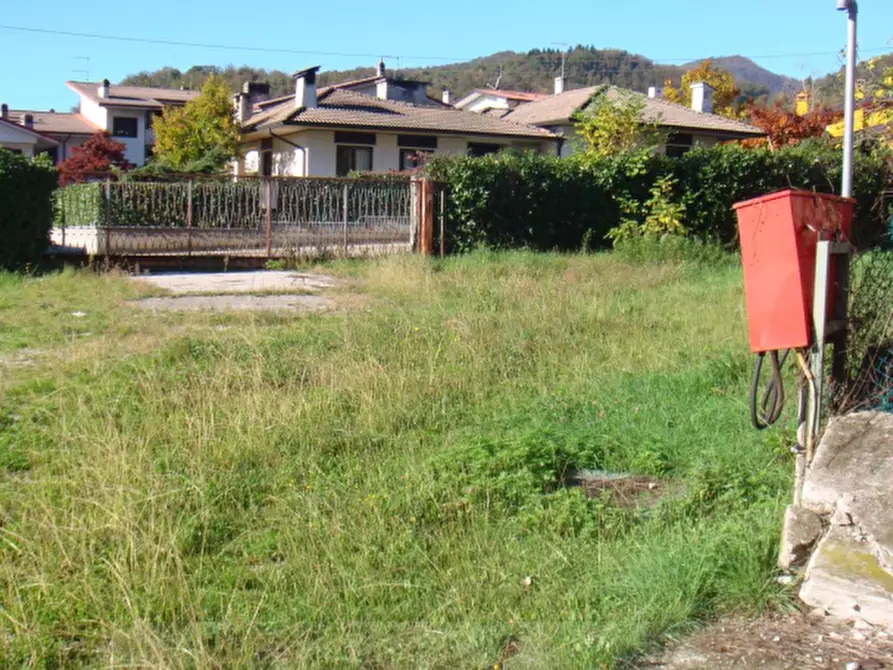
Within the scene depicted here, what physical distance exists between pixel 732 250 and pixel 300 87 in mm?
18725

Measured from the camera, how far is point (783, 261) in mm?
4707

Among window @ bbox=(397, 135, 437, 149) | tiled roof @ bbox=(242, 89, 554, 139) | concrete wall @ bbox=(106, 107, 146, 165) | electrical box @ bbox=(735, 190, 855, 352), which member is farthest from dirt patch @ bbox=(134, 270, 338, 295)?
concrete wall @ bbox=(106, 107, 146, 165)

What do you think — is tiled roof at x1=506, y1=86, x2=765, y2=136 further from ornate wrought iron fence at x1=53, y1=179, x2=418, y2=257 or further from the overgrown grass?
the overgrown grass

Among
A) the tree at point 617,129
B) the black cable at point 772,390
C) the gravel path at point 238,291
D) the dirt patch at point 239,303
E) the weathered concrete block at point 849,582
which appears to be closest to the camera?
the weathered concrete block at point 849,582

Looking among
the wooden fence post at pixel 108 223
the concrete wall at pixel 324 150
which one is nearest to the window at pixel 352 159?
the concrete wall at pixel 324 150

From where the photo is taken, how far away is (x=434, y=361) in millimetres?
8328

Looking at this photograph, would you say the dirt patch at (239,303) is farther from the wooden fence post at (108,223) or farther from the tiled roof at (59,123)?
the tiled roof at (59,123)

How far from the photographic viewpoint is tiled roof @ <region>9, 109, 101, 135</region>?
5232 cm

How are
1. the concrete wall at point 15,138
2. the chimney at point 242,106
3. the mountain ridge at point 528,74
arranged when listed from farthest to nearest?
1. the mountain ridge at point 528,74
2. the concrete wall at point 15,138
3. the chimney at point 242,106

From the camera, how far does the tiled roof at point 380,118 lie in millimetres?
32938

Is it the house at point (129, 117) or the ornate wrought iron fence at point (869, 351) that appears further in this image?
the house at point (129, 117)

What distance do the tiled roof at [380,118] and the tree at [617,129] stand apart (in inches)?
409

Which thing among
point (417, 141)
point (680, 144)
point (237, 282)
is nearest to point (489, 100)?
point (680, 144)

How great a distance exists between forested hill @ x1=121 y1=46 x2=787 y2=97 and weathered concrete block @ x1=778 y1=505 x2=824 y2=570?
93.5 m
